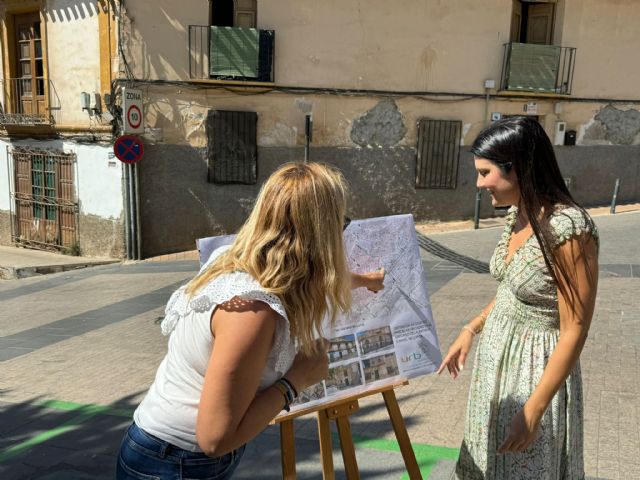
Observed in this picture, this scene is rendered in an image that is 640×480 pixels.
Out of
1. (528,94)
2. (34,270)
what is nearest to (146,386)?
(34,270)

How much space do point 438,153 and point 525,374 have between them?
461 inches

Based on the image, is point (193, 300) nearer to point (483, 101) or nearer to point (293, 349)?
point (293, 349)

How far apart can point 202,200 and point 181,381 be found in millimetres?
10722

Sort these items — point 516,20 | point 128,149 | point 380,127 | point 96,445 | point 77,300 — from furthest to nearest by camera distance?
point 516,20 → point 380,127 → point 128,149 → point 77,300 → point 96,445

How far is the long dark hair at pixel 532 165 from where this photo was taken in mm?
1929

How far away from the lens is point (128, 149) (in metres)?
10.4

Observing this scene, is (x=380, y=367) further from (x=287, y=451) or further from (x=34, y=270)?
(x=34, y=270)

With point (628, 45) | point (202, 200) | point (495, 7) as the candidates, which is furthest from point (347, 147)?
point (628, 45)

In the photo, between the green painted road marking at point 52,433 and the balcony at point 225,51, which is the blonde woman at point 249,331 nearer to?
the green painted road marking at point 52,433

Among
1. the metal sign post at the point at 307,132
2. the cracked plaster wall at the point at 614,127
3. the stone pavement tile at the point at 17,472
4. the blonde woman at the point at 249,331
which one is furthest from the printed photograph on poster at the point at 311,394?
the cracked plaster wall at the point at 614,127

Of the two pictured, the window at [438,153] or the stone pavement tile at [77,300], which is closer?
the stone pavement tile at [77,300]

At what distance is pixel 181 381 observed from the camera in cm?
158

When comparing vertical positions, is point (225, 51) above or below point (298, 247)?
above

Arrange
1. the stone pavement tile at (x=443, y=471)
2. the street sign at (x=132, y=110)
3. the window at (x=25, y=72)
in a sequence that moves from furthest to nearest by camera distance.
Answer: the window at (x=25, y=72), the street sign at (x=132, y=110), the stone pavement tile at (x=443, y=471)
